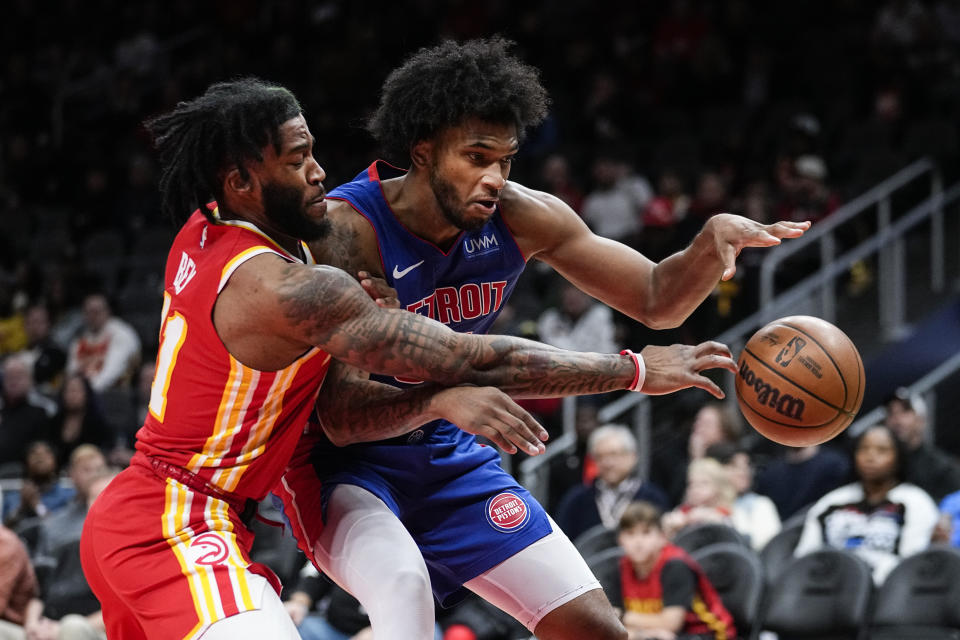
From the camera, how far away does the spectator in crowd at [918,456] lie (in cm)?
786

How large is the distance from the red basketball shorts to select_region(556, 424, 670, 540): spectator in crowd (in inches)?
178

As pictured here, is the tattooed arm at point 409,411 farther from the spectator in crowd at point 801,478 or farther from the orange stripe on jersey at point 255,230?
the spectator in crowd at point 801,478

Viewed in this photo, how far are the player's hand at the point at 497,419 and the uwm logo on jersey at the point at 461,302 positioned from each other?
71 cm

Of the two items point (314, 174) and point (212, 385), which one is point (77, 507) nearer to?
point (212, 385)

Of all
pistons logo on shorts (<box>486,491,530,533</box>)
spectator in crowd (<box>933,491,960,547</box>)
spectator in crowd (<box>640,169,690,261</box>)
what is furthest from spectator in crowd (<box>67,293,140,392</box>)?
pistons logo on shorts (<box>486,491,530,533</box>)

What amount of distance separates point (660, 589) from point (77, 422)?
5363 millimetres

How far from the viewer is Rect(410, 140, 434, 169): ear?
4.27 metres

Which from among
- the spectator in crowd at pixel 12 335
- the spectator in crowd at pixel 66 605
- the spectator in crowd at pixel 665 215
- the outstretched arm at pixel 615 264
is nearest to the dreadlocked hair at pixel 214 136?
the outstretched arm at pixel 615 264

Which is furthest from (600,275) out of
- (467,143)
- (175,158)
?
(175,158)

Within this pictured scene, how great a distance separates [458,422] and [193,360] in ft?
2.52

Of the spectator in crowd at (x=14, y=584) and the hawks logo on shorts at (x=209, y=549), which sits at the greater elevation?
the hawks logo on shorts at (x=209, y=549)

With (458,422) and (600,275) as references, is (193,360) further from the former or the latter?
(600,275)

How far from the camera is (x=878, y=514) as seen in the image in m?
7.42

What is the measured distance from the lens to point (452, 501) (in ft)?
14.3
